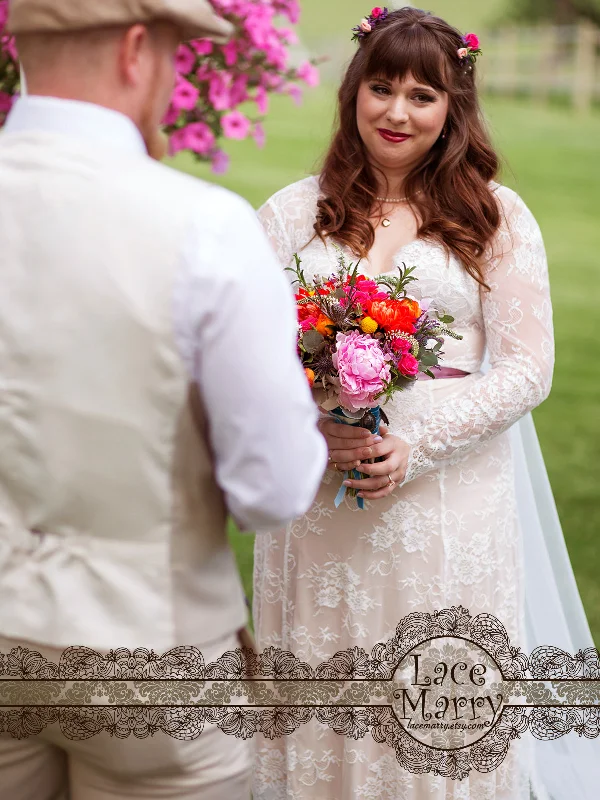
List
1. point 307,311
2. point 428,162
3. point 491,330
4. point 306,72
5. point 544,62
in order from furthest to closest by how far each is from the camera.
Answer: point 544,62 < point 306,72 < point 428,162 < point 491,330 < point 307,311

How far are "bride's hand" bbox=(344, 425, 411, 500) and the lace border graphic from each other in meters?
0.37

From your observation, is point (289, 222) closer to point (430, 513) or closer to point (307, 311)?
point (307, 311)

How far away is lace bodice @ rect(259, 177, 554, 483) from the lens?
277cm

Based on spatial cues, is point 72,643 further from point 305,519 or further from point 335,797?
point 335,797

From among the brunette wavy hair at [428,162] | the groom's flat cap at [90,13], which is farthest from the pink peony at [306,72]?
the groom's flat cap at [90,13]

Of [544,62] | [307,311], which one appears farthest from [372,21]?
[544,62]

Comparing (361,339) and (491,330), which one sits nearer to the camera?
(361,339)

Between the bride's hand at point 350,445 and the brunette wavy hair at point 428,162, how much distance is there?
518 mm

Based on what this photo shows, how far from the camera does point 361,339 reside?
8.07 ft

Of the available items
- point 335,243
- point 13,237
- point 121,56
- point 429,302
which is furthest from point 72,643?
point 335,243

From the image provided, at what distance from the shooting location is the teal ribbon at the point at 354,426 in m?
2.66

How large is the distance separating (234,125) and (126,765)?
9.43ft

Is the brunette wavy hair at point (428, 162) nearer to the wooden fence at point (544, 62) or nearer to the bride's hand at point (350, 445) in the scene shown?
the bride's hand at point (350, 445)

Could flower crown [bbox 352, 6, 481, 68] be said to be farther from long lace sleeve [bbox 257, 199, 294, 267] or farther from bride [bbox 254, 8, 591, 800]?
long lace sleeve [bbox 257, 199, 294, 267]
